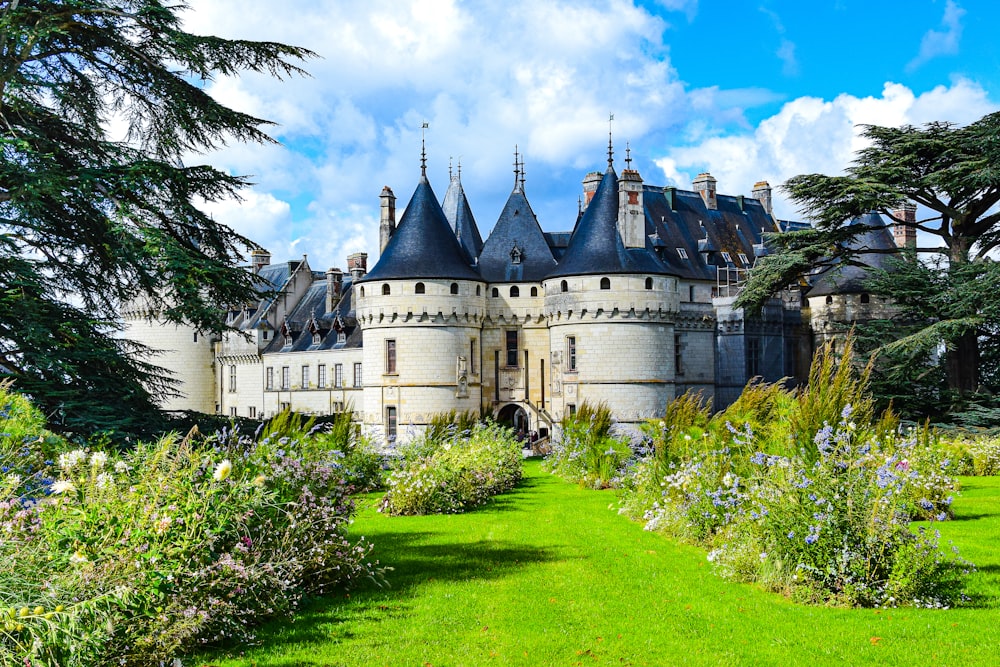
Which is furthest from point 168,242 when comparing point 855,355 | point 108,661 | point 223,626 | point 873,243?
point 873,243

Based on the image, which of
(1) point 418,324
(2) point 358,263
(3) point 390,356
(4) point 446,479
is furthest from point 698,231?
(4) point 446,479

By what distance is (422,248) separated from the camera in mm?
33250

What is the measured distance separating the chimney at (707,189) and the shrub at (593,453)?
22254 millimetres

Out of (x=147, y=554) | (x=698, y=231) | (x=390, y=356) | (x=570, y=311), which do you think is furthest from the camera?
(x=698, y=231)

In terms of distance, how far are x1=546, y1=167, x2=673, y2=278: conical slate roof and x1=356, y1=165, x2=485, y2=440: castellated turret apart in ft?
12.2

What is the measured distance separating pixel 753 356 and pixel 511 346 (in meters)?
10.0

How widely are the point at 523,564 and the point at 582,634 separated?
2986 mm

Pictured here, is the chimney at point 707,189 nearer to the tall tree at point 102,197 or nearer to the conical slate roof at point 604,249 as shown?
the conical slate roof at point 604,249

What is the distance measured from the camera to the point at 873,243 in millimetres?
37375

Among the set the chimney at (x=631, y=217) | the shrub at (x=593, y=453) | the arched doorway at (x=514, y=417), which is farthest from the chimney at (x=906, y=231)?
the shrub at (x=593, y=453)

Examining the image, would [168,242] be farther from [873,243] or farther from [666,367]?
[873,243]

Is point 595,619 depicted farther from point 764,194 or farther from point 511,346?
point 764,194

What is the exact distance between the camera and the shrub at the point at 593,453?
728 inches

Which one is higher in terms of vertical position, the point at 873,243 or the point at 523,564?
the point at 873,243
